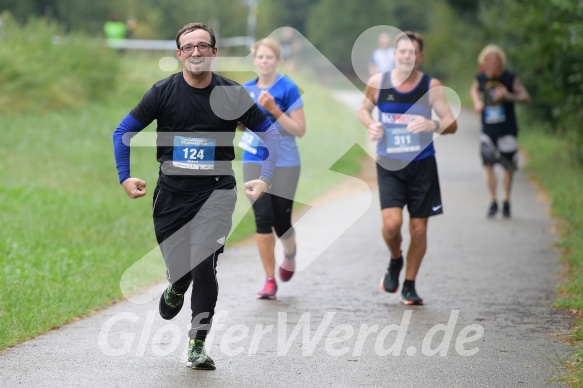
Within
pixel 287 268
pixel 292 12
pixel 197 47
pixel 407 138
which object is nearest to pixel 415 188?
pixel 407 138

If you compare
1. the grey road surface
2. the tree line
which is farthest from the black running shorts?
the tree line

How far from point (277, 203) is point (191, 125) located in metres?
2.81

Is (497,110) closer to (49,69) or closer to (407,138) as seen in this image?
(407,138)

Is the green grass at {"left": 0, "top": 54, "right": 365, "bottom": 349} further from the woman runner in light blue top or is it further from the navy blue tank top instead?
the navy blue tank top

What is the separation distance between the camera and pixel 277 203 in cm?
944

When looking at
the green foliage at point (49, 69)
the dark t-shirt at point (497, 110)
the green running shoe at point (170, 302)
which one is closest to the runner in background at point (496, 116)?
the dark t-shirt at point (497, 110)

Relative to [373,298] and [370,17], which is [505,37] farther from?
[370,17]

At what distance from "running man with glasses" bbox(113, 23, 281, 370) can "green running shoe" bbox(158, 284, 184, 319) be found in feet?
0.70

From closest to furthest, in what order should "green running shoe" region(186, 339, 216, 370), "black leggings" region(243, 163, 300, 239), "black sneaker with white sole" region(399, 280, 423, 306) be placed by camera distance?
"green running shoe" region(186, 339, 216, 370)
"black sneaker with white sole" region(399, 280, 423, 306)
"black leggings" region(243, 163, 300, 239)

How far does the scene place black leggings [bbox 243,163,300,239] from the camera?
30.6 feet

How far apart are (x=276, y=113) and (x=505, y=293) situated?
103 inches

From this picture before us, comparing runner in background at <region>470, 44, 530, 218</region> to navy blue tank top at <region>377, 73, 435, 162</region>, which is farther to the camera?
runner in background at <region>470, 44, 530, 218</region>

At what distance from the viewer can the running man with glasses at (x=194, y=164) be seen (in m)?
6.70

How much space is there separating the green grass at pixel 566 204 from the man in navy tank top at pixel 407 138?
4.28 feet
